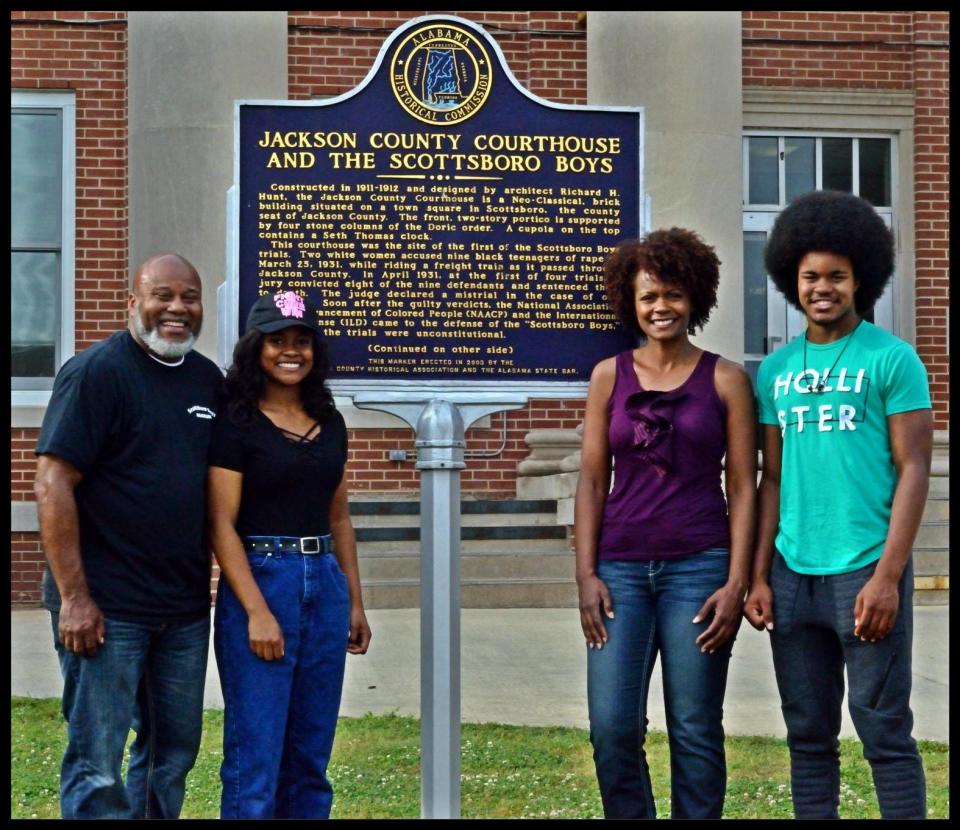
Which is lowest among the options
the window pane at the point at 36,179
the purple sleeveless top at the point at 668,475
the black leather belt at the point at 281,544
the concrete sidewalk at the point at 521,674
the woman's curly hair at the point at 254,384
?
the concrete sidewalk at the point at 521,674

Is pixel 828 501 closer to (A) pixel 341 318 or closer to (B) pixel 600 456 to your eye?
(B) pixel 600 456

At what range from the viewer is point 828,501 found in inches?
177

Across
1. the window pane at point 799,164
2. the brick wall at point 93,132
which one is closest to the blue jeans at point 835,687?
the brick wall at point 93,132

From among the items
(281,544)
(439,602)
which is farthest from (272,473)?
(439,602)

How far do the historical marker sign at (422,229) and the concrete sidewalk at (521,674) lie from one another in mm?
2471

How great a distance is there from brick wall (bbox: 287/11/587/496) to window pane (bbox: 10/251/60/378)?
97.0 inches

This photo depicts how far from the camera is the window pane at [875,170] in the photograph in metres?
12.9

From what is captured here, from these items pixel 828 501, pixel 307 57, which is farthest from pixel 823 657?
pixel 307 57

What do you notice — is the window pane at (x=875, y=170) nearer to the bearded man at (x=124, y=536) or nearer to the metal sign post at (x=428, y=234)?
the metal sign post at (x=428, y=234)

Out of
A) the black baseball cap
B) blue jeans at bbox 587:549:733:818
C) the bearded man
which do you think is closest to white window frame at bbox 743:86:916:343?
the black baseball cap

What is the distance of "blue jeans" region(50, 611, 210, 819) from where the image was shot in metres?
4.39

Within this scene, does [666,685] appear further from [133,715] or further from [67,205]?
[67,205]

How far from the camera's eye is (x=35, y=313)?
11891 millimetres

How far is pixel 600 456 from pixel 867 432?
2.76 ft
